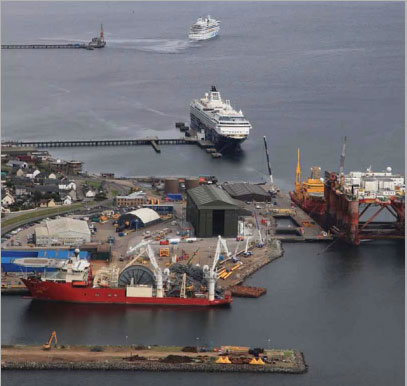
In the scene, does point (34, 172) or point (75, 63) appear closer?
point (34, 172)

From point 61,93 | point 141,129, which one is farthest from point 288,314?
point 61,93

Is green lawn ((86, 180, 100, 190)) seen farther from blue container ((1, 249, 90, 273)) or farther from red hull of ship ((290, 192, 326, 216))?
blue container ((1, 249, 90, 273))

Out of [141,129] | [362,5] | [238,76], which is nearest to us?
[141,129]

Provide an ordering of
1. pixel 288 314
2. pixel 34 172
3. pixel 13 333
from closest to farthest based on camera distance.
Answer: pixel 13 333 < pixel 288 314 < pixel 34 172

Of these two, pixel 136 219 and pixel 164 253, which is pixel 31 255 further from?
pixel 136 219

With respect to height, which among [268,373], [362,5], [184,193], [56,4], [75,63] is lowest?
[268,373]

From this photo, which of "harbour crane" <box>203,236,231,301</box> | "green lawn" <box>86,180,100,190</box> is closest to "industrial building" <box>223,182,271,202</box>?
"green lawn" <box>86,180,100,190</box>

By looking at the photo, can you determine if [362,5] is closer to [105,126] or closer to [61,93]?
[61,93]
